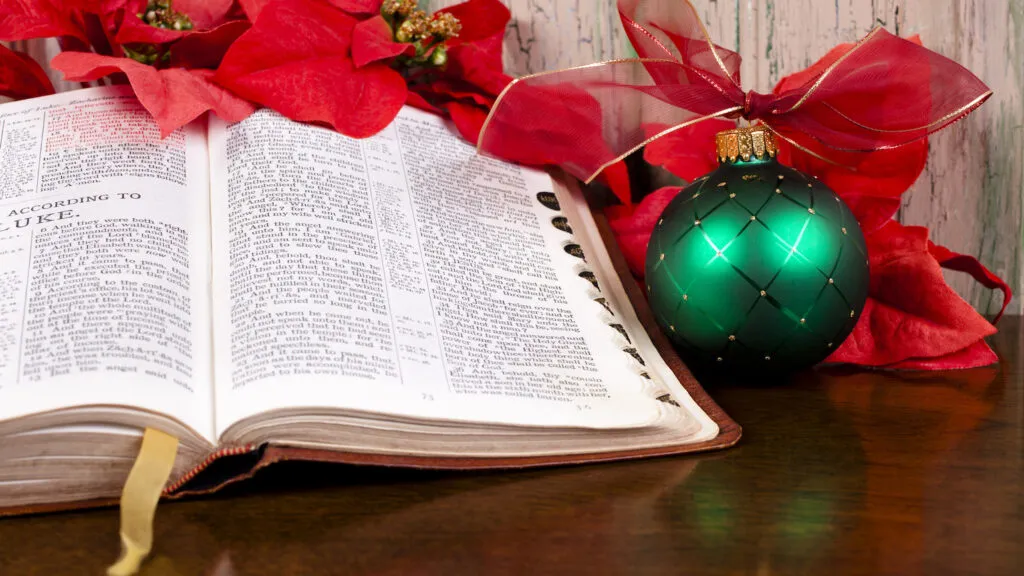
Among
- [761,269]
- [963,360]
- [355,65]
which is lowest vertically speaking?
[963,360]

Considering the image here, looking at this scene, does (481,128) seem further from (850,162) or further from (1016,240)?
(1016,240)

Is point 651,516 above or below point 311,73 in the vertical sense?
below

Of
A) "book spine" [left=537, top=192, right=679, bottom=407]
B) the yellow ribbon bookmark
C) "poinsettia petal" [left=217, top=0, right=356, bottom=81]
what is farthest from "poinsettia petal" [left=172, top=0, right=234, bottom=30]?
the yellow ribbon bookmark

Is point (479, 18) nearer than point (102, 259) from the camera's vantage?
No

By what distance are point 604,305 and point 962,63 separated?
1.26ft

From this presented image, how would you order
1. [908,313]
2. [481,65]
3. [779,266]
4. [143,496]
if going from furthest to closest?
[481,65] < [908,313] < [779,266] < [143,496]

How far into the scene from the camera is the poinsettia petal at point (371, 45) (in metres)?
0.72

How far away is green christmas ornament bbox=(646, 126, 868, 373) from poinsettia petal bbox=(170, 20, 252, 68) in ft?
1.31

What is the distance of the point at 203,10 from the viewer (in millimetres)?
765

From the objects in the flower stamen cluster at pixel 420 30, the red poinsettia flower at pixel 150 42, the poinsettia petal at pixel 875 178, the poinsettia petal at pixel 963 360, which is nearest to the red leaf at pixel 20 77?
the red poinsettia flower at pixel 150 42

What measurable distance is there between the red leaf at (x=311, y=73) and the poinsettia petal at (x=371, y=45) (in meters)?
0.01

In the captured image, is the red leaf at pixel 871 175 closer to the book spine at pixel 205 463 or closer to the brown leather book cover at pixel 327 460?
the brown leather book cover at pixel 327 460

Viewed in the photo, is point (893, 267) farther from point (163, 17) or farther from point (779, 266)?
point (163, 17)

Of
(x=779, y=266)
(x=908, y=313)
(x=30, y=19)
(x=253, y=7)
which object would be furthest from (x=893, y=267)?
(x=30, y=19)
